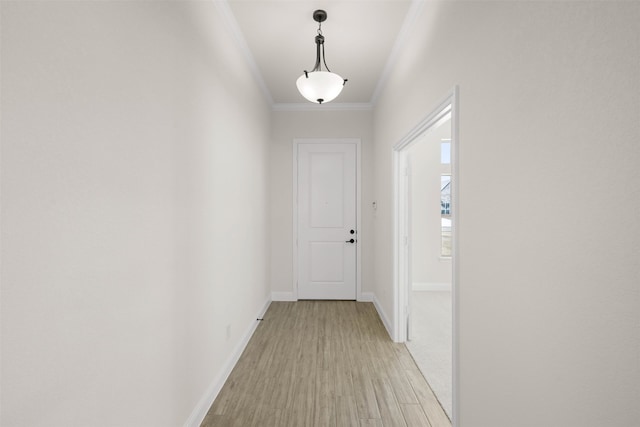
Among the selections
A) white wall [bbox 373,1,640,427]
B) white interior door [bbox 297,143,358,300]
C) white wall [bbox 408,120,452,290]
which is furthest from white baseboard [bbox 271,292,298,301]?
white wall [bbox 373,1,640,427]

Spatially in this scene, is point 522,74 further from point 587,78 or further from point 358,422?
point 358,422

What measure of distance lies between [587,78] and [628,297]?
56 centimetres

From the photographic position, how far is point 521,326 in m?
1.13

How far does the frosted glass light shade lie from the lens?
2314mm

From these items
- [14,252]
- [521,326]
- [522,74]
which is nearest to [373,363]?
[521,326]

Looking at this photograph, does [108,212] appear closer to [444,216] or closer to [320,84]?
[320,84]

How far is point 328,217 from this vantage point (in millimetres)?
4516

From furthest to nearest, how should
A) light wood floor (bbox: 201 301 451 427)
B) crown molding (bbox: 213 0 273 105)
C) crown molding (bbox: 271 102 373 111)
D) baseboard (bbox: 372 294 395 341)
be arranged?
1. crown molding (bbox: 271 102 373 111)
2. baseboard (bbox: 372 294 395 341)
3. crown molding (bbox: 213 0 273 105)
4. light wood floor (bbox: 201 301 451 427)

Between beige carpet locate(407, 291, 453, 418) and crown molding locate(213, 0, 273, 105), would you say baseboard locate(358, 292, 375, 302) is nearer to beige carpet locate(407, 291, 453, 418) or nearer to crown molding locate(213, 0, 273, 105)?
beige carpet locate(407, 291, 453, 418)

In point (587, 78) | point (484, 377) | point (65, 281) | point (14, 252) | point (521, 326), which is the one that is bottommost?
point (484, 377)

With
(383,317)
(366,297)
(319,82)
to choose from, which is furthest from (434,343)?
(319,82)

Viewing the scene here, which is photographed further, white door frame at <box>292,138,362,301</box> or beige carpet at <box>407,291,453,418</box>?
white door frame at <box>292,138,362,301</box>

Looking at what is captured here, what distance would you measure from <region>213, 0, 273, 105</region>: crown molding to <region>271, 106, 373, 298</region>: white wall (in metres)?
0.74

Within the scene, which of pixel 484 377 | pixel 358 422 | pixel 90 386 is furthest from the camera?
pixel 358 422
